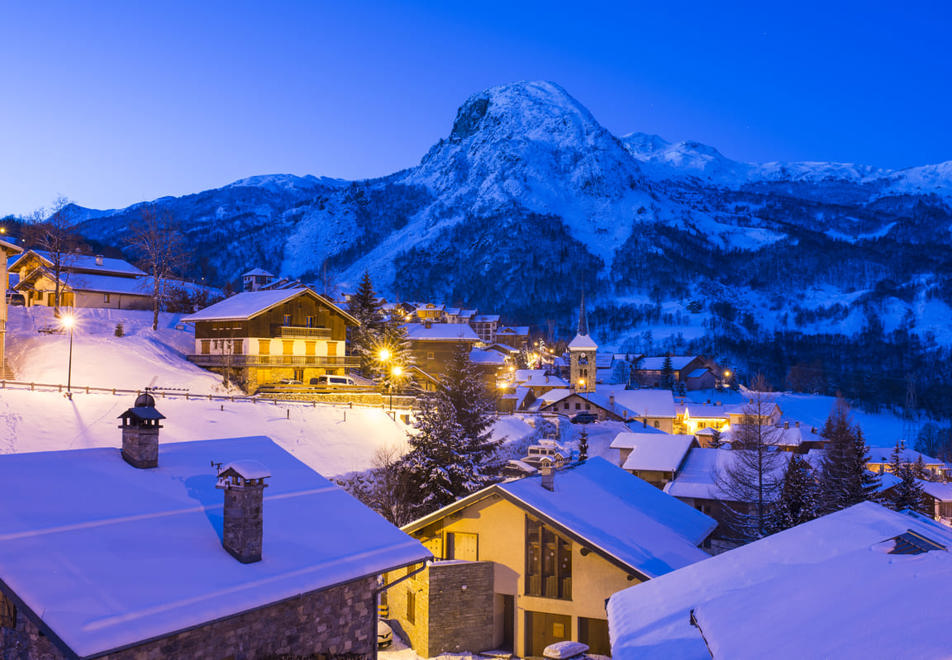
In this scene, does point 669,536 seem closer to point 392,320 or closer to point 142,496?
point 142,496

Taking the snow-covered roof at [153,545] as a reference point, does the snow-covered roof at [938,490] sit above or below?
below

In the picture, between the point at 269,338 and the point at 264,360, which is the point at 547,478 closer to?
the point at 264,360

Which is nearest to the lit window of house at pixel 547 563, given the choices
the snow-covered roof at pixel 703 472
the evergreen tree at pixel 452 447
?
the evergreen tree at pixel 452 447

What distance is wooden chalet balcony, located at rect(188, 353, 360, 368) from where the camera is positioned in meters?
49.9

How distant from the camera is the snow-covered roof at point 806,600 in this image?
8.47 metres

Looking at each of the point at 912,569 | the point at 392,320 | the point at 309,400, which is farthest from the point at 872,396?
the point at 912,569

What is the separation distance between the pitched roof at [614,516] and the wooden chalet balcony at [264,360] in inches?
1118

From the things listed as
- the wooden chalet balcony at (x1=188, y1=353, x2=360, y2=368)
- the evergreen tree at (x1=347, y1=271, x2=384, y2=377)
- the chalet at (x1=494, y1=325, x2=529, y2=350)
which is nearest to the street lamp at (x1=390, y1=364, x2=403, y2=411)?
the evergreen tree at (x1=347, y1=271, x2=384, y2=377)

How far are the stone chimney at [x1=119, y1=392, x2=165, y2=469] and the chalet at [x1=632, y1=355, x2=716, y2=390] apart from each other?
12415cm

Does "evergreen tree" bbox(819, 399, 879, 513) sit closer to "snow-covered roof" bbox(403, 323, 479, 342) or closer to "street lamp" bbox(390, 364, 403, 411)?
"street lamp" bbox(390, 364, 403, 411)

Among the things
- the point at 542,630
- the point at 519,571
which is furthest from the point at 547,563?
the point at 542,630

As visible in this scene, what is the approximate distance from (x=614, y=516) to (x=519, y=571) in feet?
15.0

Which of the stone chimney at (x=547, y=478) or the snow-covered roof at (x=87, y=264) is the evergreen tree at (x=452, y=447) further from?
the snow-covered roof at (x=87, y=264)

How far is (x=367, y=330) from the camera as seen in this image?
212ft
